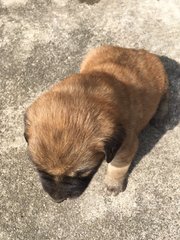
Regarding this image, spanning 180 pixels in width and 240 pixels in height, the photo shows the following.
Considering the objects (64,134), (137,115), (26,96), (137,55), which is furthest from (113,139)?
(26,96)

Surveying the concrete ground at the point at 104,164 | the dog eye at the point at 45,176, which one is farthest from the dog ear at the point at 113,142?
the concrete ground at the point at 104,164

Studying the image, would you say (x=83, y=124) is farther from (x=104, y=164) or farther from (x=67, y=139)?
(x=104, y=164)

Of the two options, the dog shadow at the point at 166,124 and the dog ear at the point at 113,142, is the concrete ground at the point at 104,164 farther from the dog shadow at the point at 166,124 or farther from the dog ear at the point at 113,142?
the dog ear at the point at 113,142

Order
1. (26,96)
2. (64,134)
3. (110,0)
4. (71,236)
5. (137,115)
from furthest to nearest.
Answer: (110,0)
(26,96)
(71,236)
(137,115)
(64,134)

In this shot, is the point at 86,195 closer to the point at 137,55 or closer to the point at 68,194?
the point at 68,194

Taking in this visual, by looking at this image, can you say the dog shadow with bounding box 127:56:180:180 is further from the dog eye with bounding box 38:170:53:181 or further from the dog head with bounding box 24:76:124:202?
the dog eye with bounding box 38:170:53:181

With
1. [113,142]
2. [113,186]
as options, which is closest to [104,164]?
[113,186]

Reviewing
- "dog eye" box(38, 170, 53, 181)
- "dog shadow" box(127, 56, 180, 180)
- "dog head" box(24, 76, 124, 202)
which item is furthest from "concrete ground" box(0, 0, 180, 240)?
"dog eye" box(38, 170, 53, 181)
